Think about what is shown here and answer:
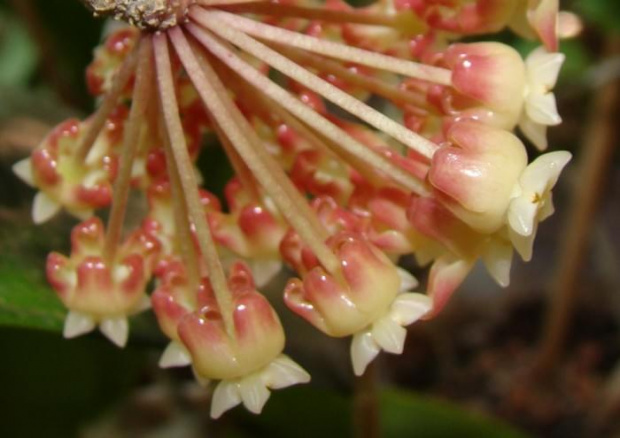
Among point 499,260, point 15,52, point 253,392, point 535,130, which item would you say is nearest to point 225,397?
point 253,392

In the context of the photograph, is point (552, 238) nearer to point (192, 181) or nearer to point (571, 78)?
point (571, 78)

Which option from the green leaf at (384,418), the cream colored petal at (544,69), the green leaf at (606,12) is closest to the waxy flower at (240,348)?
the cream colored petal at (544,69)

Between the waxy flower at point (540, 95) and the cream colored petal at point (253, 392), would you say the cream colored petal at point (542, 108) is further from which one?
the cream colored petal at point (253, 392)

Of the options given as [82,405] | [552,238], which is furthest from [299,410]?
[552,238]

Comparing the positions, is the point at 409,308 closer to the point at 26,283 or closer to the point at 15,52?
the point at 26,283

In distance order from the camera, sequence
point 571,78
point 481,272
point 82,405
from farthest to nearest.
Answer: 1. point 481,272
2. point 571,78
3. point 82,405

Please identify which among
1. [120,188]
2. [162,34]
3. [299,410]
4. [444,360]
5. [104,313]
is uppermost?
[162,34]

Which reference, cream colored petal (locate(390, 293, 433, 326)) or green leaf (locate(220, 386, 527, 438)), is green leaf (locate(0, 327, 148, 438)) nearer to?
green leaf (locate(220, 386, 527, 438))
